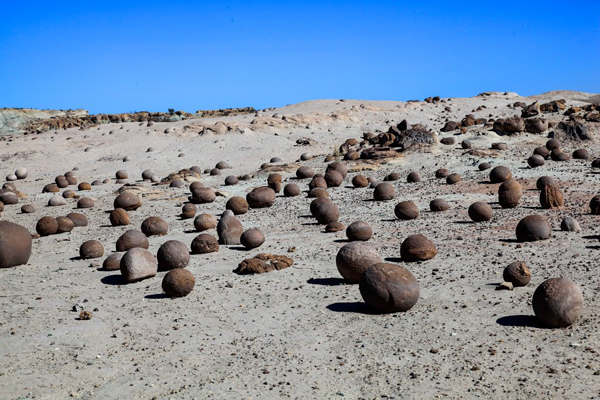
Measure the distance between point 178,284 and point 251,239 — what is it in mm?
2630

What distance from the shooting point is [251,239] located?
1017cm

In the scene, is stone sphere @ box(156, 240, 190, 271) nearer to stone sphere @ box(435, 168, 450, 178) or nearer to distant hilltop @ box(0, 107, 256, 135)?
stone sphere @ box(435, 168, 450, 178)

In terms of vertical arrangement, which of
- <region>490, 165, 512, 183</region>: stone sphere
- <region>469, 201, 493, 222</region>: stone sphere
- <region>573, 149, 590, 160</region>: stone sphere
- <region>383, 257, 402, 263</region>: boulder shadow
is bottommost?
<region>383, 257, 402, 263</region>: boulder shadow

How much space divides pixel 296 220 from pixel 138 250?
4706 millimetres

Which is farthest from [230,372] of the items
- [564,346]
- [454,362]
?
[564,346]

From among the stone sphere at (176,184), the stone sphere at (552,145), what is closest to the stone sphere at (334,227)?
the stone sphere at (176,184)

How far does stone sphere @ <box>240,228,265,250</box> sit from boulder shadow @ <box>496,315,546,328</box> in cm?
479

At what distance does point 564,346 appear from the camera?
5.61 meters

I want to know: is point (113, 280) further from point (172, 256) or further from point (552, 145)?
point (552, 145)

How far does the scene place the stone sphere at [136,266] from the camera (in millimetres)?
8484

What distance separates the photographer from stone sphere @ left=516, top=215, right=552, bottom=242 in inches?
372

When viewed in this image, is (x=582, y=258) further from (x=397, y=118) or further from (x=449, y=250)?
(x=397, y=118)

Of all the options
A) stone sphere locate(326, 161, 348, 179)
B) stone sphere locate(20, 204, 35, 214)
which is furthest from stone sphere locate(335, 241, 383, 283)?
stone sphere locate(20, 204, 35, 214)

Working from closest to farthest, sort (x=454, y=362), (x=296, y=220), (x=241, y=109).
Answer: (x=454, y=362)
(x=296, y=220)
(x=241, y=109)
